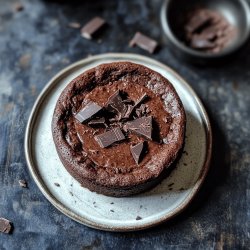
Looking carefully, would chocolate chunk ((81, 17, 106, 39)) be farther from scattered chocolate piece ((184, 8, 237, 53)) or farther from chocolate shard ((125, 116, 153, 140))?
chocolate shard ((125, 116, 153, 140))

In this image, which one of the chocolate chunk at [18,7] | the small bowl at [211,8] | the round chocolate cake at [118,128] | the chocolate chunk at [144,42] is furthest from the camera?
the chocolate chunk at [18,7]

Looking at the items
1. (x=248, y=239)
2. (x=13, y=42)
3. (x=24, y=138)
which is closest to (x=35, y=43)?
(x=13, y=42)

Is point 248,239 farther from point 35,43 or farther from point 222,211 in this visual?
point 35,43

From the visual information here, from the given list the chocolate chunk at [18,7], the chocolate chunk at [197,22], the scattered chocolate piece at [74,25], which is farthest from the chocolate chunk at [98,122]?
the chocolate chunk at [18,7]

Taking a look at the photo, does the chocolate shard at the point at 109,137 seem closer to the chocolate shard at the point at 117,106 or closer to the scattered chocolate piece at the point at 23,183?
the chocolate shard at the point at 117,106

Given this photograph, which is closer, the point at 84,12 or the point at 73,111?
the point at 73,111

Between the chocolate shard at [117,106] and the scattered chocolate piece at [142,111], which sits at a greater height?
the chocolate shard at [117,106]

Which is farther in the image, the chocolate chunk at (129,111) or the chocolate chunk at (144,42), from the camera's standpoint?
the chocolate chunk at (144,42)

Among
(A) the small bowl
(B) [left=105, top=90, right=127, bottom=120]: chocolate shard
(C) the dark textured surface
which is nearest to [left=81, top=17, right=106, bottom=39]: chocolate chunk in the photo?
(C) the dark textured surface
